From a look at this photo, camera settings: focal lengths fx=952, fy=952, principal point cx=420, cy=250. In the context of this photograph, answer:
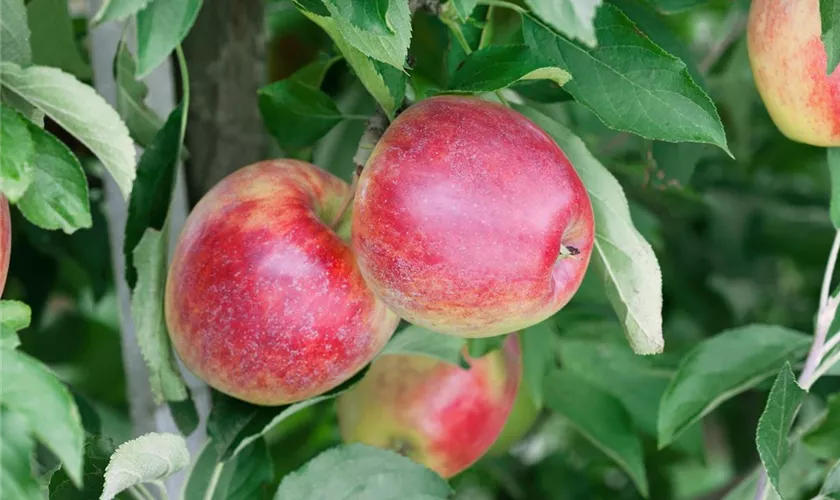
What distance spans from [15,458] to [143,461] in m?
0.14

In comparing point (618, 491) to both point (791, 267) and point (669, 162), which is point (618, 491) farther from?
point (669, 162)

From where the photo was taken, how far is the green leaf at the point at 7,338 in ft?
1.44

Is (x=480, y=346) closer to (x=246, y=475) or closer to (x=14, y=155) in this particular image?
(x=246, y=475)

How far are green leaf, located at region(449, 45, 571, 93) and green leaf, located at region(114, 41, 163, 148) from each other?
250 mm

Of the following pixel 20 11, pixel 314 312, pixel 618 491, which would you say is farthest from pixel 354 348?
pixel 618 491

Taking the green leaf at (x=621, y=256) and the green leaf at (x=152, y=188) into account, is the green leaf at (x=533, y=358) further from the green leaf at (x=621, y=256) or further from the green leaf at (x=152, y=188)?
the green leaf at (x=152, y=188)

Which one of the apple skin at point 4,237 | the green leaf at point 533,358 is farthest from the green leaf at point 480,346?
the apple skin at point 4,237

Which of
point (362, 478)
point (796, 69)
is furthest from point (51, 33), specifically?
point (796, 69)

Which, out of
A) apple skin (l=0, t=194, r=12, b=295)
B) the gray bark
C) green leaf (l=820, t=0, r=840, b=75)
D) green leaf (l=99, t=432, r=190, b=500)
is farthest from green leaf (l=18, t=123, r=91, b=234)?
green leaf (l=820, t=0, r=840, b=75)

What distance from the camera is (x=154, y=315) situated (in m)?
0.67

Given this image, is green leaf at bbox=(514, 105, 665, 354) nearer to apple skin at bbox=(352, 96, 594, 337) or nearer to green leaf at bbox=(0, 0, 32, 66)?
apple skin at bbox=(352, 96, 594, 337)

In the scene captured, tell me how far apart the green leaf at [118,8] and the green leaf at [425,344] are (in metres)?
0.37

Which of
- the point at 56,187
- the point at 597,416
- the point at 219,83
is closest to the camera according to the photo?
the point at 56,187

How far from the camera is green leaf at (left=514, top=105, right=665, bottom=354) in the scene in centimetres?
64
